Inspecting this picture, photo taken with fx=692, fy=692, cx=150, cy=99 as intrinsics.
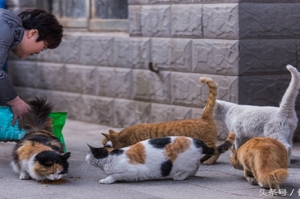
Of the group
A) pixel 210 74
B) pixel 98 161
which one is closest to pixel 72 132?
pixel 210 74

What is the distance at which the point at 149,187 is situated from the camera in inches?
228

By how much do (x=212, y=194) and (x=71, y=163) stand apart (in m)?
2.04

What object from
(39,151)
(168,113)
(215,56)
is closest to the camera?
(39,151)

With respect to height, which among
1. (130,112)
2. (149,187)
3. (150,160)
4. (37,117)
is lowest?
(149,187)

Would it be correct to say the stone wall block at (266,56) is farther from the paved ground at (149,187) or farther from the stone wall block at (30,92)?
the stone wall block at (30,92)

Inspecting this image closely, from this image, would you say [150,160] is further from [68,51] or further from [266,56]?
[68,51]

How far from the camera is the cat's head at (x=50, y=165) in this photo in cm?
582

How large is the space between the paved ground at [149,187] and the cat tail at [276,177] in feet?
0.53

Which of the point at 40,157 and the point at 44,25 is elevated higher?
the point at 44,25

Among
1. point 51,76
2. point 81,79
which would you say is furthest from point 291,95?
point 51,76

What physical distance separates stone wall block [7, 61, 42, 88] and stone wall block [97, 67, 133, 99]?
1.65 m

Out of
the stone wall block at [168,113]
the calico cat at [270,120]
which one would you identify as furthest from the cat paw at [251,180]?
the stone wall block at [168,113]

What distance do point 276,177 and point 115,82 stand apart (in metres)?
4.92

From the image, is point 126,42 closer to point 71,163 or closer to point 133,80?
point 133,80
